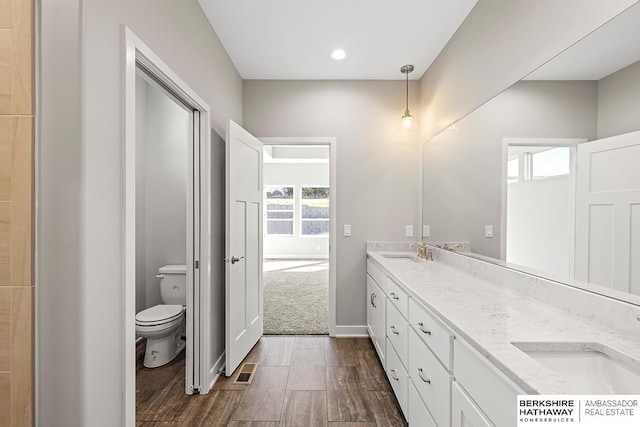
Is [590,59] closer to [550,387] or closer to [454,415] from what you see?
[550,387]

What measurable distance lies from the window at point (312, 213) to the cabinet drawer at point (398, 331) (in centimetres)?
608

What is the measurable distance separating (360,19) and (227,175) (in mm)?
1511

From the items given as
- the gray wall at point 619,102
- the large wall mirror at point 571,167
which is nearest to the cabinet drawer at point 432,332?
the large wall mirror at point 571,167

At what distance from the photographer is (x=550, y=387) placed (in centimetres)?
70

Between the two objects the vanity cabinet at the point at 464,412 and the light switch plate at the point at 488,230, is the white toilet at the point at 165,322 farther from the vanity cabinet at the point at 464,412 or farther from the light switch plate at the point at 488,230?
the light switch plate at the point at 488,230

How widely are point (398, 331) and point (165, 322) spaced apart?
5.95 ft

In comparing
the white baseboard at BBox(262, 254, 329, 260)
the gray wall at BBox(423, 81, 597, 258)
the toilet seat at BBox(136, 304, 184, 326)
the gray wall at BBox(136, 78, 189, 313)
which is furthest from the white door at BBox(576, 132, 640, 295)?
the white baseboard at BBox(262, 254, 329, 260)

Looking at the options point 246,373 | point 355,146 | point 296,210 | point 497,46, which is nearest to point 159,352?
point 246,373

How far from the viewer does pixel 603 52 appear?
113 centimetres

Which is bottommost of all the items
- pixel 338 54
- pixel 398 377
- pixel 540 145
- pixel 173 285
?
pixel 398 377

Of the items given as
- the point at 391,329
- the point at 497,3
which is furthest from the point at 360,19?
the point at 391,329

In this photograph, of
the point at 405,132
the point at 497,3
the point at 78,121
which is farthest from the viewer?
the point at 405,132

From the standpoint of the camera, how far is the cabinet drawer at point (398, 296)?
68.3 inches

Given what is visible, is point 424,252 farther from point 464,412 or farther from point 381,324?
point 464,412
